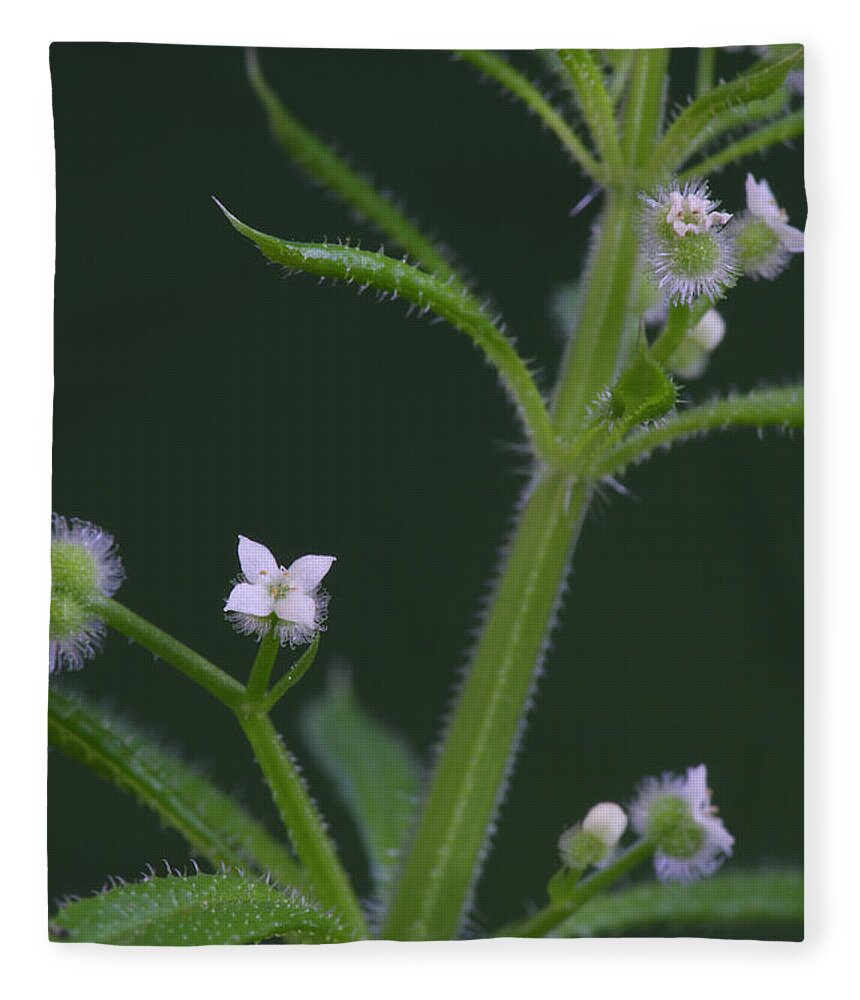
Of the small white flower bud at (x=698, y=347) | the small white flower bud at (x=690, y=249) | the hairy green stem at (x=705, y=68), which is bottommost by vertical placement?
the small white flower bud at (x=698, y=347)

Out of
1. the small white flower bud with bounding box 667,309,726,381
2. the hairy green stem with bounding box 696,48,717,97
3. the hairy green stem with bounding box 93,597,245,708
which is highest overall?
the hairy green stem with bounding box 696,48,717,97

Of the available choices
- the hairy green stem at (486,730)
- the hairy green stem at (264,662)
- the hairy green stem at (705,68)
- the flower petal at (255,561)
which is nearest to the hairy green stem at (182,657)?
the hairy green stem at (264,662)

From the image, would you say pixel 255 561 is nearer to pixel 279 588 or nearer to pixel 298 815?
pixel 279 588

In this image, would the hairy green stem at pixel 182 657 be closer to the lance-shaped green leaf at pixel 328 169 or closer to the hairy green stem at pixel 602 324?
the hairy green stem at pixel 602 324

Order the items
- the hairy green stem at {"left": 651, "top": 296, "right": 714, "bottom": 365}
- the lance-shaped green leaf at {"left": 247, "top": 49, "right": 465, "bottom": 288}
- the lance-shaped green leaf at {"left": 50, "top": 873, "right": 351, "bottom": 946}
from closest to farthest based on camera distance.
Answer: the lance-shaped green leaf at {"left": 50, "top": 873, "right": 351, "bottom": 946} < the hairy green stem at {"left": 651, "top": 296, "right": 714, "bottom": 365} < the lance-shaped green leaf at {"left": 247, "top": 49, "right": 465, "bottom": 288}

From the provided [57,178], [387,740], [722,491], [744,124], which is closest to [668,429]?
[722,491]

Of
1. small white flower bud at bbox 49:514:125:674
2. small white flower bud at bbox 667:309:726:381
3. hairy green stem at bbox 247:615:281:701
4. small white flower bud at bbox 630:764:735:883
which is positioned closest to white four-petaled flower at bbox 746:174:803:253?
small white flower bud at bbox 667:309:726:381

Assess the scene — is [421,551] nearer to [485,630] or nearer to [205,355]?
[485,630]

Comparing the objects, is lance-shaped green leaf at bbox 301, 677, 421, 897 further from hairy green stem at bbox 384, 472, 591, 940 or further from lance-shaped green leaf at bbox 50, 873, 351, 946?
lance-shaped green leaf at bbox 50, 873, 351, 946
